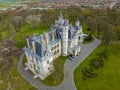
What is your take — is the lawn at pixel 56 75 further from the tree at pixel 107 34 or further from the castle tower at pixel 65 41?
the tree at pixel 107 34

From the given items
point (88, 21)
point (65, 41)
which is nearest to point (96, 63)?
point (65, 41)

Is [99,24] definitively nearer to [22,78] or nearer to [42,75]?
[42,75]

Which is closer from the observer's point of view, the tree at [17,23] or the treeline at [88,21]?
the treeline at [88,21]

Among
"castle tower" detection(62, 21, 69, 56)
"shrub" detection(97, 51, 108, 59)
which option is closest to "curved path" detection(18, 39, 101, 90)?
"shrub" detection(97, 51, 108, 59)

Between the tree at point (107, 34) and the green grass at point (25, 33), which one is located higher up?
the tree at point (107, 34)

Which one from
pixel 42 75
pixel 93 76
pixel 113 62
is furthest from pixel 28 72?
pixel 113 62

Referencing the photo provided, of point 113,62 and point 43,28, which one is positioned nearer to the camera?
point 113,62

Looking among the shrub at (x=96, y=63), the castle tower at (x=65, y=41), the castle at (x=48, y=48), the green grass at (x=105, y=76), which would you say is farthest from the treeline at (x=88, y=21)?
the castle tower at (x=65, y=41)
